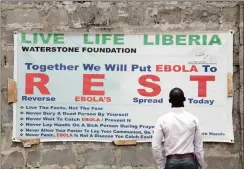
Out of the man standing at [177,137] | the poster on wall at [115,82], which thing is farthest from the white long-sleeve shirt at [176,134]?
the poster on wall at [115,82]

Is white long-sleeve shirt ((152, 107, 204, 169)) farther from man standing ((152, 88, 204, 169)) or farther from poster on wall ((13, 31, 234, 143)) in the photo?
poster on wall ((13, 31, 234, 143))

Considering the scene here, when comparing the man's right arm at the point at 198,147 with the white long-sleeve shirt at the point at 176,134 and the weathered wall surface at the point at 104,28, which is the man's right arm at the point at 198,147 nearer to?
the white long-sleeve shirt at the point at 176,134

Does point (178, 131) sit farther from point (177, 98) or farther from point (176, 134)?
point (177, 98)

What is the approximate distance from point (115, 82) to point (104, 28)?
712 millimetres

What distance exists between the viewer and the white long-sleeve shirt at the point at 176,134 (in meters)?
4.88

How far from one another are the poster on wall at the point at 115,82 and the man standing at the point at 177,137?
4.09 feet

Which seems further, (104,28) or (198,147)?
(104,28)

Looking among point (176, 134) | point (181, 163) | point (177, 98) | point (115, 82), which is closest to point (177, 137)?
point (176, 134)

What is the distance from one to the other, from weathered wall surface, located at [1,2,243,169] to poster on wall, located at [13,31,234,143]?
10cm

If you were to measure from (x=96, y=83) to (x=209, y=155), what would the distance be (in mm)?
1704

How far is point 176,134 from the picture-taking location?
488 centimetres

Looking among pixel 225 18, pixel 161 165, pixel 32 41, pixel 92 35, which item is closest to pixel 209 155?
pixel 161 165

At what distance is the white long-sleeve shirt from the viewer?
16.0ft

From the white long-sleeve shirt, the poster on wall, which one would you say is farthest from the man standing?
the poster on wall
